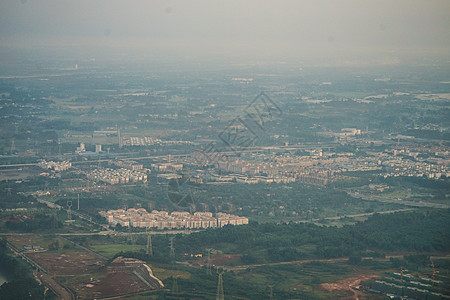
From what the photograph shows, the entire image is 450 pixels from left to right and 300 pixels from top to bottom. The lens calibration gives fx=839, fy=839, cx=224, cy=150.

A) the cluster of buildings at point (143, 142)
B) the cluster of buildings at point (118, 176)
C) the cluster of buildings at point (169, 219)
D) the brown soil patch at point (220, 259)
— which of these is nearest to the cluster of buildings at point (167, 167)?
the cluster of buildings at point (118, 176)

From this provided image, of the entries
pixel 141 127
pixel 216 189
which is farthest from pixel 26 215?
pixel 141 127

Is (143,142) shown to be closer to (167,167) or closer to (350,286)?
(167,167)

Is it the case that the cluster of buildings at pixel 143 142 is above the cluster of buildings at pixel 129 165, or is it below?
above

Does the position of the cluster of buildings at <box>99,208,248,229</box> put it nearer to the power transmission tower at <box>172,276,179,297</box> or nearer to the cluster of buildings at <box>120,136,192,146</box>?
the power transmission tower at <box>172,276,179,297</box>

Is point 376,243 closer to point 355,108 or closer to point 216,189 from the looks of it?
point 216,189

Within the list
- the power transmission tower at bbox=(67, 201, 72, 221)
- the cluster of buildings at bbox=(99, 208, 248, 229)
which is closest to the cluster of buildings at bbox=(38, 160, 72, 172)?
the power transmission tower at bbox=(67, 201, 72, 221)

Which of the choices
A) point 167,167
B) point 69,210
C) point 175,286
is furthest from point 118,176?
point 175,286

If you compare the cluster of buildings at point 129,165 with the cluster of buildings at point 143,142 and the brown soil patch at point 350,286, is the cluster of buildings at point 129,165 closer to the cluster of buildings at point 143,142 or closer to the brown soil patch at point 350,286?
the cluster of buildings at point 143,142
